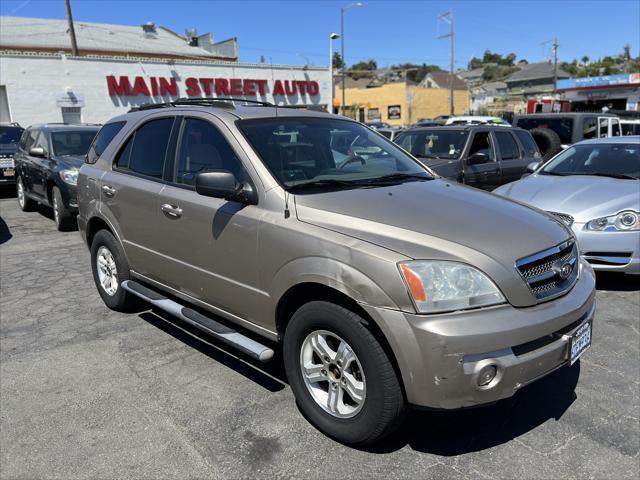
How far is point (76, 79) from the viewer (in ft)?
80.7

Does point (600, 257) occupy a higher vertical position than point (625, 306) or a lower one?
higher

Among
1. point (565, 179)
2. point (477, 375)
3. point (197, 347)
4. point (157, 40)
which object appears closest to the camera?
point (477, 375)

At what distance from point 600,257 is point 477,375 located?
3640 millimetres

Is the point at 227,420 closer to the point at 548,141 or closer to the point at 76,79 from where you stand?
the point at 548,141

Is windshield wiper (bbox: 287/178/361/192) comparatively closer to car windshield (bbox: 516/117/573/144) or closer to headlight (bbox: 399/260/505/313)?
headlight (bbox: 399/260/505/313)

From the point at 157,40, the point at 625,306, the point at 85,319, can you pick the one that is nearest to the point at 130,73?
the point at 157,40

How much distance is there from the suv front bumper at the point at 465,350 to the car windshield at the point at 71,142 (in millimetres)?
8365

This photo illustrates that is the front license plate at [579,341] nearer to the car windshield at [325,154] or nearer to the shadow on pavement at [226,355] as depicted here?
the car windshield at [325,154]

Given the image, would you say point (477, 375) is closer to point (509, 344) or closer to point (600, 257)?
point (509, 344)

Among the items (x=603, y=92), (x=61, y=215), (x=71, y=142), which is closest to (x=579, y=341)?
(x=61, y=215)

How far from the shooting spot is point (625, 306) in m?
5.09

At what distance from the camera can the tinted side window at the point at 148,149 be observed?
4.09 m

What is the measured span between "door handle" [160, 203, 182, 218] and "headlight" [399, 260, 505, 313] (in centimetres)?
188

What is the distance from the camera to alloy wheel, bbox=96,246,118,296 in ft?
15.7
